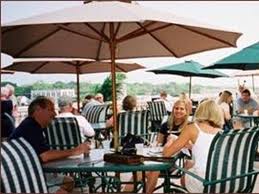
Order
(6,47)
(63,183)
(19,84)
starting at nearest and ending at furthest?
(63,183)
(6,47)
(19,84)

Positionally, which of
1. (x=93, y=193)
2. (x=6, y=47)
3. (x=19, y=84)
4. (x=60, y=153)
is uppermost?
(x=6, y=47)

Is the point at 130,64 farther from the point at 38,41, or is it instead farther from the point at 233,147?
the point at 233,147

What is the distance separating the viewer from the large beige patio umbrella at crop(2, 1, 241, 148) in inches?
104

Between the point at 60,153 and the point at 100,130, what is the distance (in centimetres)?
299

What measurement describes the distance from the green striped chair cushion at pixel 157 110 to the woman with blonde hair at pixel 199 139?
5354 mm

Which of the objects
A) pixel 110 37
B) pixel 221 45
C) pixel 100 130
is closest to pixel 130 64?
pixel 100 130

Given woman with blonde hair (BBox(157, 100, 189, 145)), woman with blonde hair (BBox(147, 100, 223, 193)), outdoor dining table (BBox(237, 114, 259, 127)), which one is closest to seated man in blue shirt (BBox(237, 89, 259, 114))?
outdoor dining table (BBox(237, 114, 259, 127))

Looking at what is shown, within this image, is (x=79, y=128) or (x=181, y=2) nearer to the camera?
(x=181, y=2)

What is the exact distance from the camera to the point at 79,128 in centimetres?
437

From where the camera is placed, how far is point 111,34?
10.8 feet

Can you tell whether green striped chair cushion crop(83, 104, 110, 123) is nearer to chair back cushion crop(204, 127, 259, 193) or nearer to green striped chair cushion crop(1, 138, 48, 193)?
chair back cushion crop(204, 127, 259, 193)

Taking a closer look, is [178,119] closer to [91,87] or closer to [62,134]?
[62,134]

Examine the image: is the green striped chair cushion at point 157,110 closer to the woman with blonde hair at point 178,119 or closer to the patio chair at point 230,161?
the woman with blonde hair at point 178,119

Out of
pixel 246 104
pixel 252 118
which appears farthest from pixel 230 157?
pixel 246 104
